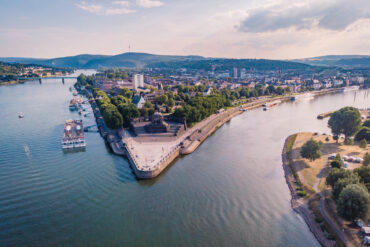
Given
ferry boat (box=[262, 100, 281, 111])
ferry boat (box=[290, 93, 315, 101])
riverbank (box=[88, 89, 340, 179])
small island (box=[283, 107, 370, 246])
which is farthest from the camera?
ferry boat (box=[290, 93, 315, 101])

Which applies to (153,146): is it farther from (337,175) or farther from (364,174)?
(364,174)

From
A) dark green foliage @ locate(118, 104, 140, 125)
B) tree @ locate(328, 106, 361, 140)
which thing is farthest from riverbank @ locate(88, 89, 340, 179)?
tree @ locate(328, 106, 361, 140)

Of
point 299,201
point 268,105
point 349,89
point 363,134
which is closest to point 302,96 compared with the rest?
point 268,105

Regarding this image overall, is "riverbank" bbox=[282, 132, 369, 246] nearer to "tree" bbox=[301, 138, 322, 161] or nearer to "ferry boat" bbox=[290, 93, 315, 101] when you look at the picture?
"tree" bbox=[301, 138, 322, 161]

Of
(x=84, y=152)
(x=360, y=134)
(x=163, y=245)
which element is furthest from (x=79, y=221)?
(x=360, y=134)

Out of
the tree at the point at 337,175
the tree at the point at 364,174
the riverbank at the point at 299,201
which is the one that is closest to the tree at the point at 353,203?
the riverbank at the point at 299,201

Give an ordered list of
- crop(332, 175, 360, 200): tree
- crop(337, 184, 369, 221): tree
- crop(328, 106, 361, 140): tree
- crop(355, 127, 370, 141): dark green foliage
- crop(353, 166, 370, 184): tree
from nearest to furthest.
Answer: crop(337, 184, 369, 221): tree → crop(332, 175, 360, 200): tree → crop(353, 166, 370, 184): tree → crop(355, 127, 370, 141): dark green foliage → crop(328, 106, 361, 140): tree

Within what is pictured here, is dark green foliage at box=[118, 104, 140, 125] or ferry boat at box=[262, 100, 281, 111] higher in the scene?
dark green foliage at box=[118, 104, 140, 125]
